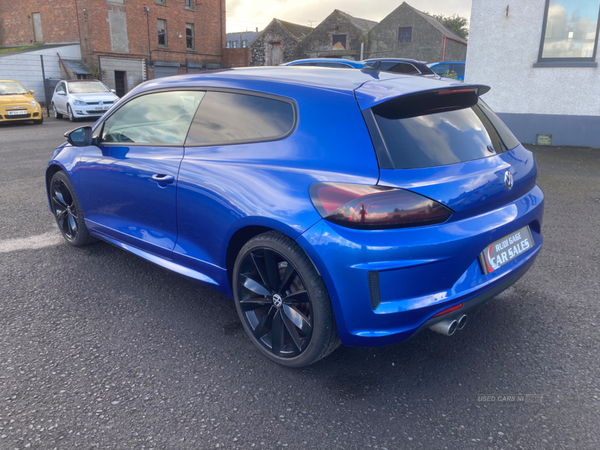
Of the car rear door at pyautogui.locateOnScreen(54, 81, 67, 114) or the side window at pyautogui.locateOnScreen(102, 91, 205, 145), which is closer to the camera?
the side window at pyautogui.locateOnScreen(102, 91, 205, 145)

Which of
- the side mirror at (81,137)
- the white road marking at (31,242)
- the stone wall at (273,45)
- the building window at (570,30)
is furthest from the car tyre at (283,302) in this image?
the stone wall at (273,45)

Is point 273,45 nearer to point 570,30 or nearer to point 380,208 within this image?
point 570,30

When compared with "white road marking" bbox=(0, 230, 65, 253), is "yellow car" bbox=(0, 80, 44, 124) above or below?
above

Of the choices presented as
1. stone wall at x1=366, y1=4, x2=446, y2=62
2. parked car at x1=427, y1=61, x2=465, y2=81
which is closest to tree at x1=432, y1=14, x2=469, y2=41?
stone wall at x1=366, y1=4, x2=446, y2=62

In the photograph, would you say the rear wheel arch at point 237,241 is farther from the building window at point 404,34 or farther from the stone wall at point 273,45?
the building window at point 404,34

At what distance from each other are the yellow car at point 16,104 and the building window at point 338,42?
102ft

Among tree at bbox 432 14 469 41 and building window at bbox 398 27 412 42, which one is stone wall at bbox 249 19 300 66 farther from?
tree at bbox 432 14 469 41

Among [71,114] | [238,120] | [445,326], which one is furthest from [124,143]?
[71,114]

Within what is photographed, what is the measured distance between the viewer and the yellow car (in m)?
16.9

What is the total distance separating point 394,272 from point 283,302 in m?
0.70

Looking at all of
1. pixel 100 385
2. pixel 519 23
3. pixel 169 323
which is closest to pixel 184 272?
pixel 169 323

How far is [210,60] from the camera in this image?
42.2m

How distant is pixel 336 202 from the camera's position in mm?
2328

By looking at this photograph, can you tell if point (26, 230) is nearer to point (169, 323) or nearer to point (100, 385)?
point (169, 323)
